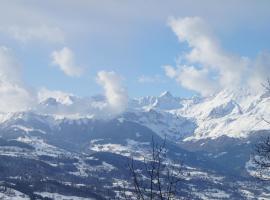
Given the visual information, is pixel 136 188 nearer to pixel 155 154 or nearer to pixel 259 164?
pixel 155 154

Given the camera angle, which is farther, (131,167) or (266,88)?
(266,88)

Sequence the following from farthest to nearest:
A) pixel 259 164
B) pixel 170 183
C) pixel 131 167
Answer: pixel 259 164, pixel 131 167, pixel 170 183

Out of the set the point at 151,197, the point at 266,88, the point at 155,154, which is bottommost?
the point at 151,197

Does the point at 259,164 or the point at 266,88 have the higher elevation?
the point at 266,88

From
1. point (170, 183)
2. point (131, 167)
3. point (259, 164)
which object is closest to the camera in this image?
point (170, 183)

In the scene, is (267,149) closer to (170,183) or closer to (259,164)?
(259,164)

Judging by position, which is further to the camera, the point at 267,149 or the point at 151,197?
the point at 267,149

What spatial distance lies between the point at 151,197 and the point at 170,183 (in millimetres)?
890

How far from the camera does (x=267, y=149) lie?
2503 cm

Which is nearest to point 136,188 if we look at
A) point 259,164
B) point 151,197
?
point 151,197

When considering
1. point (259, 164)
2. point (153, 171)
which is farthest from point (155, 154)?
point (259, 164)

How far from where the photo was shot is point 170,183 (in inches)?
730

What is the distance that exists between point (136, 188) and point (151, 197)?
2.34ft

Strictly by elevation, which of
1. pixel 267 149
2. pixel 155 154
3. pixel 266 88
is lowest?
pixel 155 154
